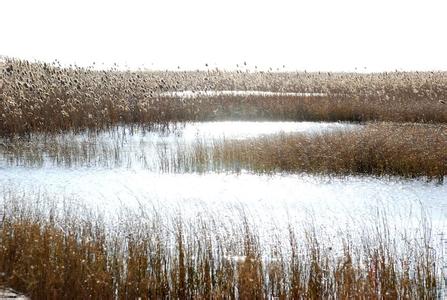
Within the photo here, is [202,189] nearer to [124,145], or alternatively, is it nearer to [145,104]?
[124,145]

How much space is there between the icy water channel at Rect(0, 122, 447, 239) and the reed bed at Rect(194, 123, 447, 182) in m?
0.52

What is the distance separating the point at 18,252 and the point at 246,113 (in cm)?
1624

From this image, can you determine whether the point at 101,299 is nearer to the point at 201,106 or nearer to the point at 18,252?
the point at 18,252

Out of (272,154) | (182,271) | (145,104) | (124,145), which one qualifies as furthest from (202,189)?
(145,104)

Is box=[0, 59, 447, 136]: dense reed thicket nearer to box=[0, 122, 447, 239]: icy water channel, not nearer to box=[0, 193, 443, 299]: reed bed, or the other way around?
box=[0, 122, 447, 239]: icy water channel

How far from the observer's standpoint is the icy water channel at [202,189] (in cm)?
956

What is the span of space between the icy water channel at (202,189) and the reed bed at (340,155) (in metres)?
0.52

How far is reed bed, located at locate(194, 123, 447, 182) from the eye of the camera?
13.0 m

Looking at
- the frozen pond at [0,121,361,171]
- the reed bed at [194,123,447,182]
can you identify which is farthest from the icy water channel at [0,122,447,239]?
the reed bed at [194,123,447,182]

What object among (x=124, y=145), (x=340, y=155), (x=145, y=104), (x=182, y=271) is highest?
(x=145, y=104)

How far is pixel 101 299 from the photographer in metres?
5.84

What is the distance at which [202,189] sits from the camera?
1159 cm

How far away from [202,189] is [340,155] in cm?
375

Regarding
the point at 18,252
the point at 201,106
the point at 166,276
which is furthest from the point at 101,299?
the point at 201,106
